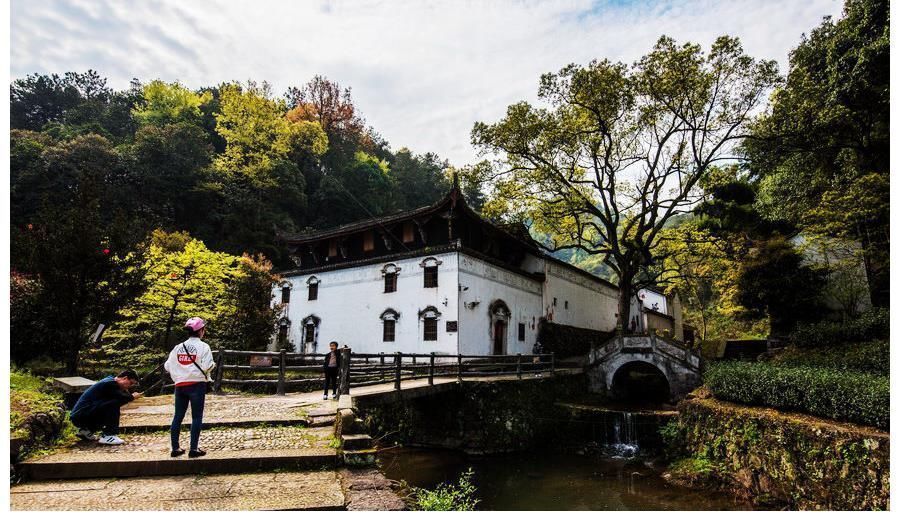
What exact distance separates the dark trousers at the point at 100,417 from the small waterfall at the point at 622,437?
1326 cm

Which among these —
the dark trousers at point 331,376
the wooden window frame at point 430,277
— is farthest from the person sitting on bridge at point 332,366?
the wooden window frame at point 430,277

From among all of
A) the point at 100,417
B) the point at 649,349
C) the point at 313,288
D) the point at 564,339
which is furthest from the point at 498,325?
the point at 100,417

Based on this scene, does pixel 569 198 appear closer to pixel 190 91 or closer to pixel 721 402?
pixel 721 402

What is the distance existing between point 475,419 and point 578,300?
16.0 m

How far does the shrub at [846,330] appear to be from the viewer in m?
14.1

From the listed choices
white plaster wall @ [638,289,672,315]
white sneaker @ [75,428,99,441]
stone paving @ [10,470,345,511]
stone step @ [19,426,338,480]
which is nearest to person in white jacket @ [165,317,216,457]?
stone step @ [19,426,338,480]

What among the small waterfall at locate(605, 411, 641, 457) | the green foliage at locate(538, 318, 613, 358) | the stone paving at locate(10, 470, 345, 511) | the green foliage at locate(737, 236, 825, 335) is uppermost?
the green foliage at locate(737, 236, 825, 335)

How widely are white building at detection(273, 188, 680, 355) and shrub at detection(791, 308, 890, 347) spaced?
36.5 feet

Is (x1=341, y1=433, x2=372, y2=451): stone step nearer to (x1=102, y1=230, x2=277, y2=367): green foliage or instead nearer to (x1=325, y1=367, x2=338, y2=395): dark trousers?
(x1=325, y1=367, x2=338, y2=395): dark trousers

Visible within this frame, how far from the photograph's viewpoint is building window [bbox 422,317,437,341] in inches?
742

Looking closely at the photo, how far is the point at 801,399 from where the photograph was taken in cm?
945

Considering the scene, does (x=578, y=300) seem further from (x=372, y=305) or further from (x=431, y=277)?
(x=372, y=305)

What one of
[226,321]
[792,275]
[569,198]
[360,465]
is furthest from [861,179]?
[226,321]

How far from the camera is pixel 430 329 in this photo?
19.0m
